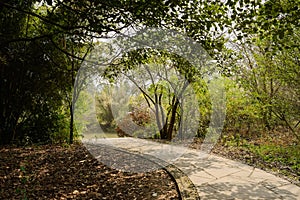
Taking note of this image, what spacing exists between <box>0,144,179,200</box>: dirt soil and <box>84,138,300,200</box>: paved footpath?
0.35 meters

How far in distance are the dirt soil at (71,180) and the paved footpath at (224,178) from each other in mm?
346

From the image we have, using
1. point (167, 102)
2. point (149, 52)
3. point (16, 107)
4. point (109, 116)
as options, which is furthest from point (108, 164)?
point (109, 116)

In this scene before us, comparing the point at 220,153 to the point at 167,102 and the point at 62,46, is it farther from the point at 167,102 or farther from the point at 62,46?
the point at 62,46

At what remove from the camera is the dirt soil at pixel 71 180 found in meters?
2.96

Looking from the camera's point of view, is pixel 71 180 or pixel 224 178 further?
pixel 71 180

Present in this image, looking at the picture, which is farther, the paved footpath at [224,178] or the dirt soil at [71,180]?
the dirt soil at [71,180]

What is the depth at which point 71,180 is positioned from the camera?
11.4 ft

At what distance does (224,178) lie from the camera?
338 cm

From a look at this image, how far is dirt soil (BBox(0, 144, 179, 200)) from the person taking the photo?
9.73ft

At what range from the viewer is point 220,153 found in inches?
199

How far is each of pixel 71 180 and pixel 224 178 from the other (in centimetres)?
202

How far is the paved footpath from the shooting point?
110 inches

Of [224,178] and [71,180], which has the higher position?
[224,178]

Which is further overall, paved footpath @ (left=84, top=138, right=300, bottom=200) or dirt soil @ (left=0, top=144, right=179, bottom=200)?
dirt soil @ (left=0, top=144, right=179, bottom=200)
